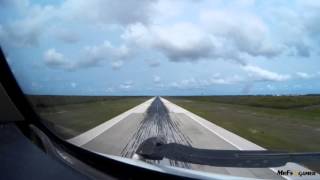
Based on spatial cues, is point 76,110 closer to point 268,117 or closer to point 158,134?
point 158,134

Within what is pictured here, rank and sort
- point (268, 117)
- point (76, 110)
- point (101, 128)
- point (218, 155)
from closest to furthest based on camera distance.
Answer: point (218, 155) < point (268, 117) < point (101, 128) < point (76, 110)

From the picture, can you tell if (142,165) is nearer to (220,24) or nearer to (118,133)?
(118,133)

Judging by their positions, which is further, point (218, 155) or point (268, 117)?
point (268, 117)

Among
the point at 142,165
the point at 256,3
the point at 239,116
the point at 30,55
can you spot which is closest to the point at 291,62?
the point at 256,3

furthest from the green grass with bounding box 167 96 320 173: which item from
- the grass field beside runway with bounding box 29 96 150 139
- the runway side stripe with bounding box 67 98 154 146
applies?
the grass field beside runway with bounding box 29 96 150 139

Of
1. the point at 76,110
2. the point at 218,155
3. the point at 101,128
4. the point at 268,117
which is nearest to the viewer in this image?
the point at 218,155

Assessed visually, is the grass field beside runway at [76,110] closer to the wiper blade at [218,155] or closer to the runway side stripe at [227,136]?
the runway side stripe at [227,136]

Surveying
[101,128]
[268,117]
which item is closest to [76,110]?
[101,128]
